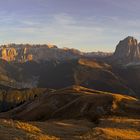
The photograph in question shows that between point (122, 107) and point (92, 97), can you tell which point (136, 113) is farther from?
point (92, 97)

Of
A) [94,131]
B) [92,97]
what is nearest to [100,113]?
[92,97]

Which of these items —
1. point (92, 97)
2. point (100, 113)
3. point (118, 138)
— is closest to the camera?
point (118, 138)

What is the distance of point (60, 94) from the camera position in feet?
434

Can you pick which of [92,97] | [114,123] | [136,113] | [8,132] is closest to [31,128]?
[8,132]

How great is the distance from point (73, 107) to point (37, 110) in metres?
15.5

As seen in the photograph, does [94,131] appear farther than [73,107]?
No

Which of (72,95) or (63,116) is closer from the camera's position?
(63,116)

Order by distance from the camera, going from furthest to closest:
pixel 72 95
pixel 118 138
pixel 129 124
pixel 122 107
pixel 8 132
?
pixel 72 95 < pixel 122 107 < pixel 129 124 < pixel 118 138 < pixel 8 132

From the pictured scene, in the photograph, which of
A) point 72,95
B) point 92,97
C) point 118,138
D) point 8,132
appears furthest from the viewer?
point 72,95

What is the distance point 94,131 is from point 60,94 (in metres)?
76.4

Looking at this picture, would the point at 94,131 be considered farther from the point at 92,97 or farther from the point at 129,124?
the point at 92,97

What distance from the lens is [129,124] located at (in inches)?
2879

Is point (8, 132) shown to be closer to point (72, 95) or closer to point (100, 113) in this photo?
point (100, 113)

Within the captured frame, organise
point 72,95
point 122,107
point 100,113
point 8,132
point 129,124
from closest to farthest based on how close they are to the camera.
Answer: point 8,132
point 129,124
point 100,113
point 122,107
point 72,95
